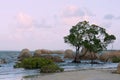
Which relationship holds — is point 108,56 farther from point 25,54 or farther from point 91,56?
point 25,54

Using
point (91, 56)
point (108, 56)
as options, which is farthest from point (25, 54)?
point (108, 56)

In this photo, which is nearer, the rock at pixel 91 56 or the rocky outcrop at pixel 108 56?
the rock at pixel 91 56

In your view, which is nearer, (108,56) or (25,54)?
(108,56)

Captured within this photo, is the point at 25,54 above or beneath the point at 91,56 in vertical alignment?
above

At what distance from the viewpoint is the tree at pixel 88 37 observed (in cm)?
8375

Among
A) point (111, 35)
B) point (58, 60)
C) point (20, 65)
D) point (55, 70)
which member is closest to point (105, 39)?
point (111, 35)

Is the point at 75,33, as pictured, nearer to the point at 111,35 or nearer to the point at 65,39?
the point at 65,39

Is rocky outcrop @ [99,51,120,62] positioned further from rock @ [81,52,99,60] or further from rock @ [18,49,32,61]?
rock @ [18,49,32,61]

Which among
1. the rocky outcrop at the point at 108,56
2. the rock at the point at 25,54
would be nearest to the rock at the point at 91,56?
the rocky outcrop at the point at 108,56

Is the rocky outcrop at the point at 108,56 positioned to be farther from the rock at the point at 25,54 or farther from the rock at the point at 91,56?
the rock at the point at 25,54

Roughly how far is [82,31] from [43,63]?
28.6 metres

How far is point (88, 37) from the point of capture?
84750 millimetres

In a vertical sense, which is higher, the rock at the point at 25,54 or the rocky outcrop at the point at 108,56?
the rock at the point at 25,54

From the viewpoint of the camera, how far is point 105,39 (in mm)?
84625
